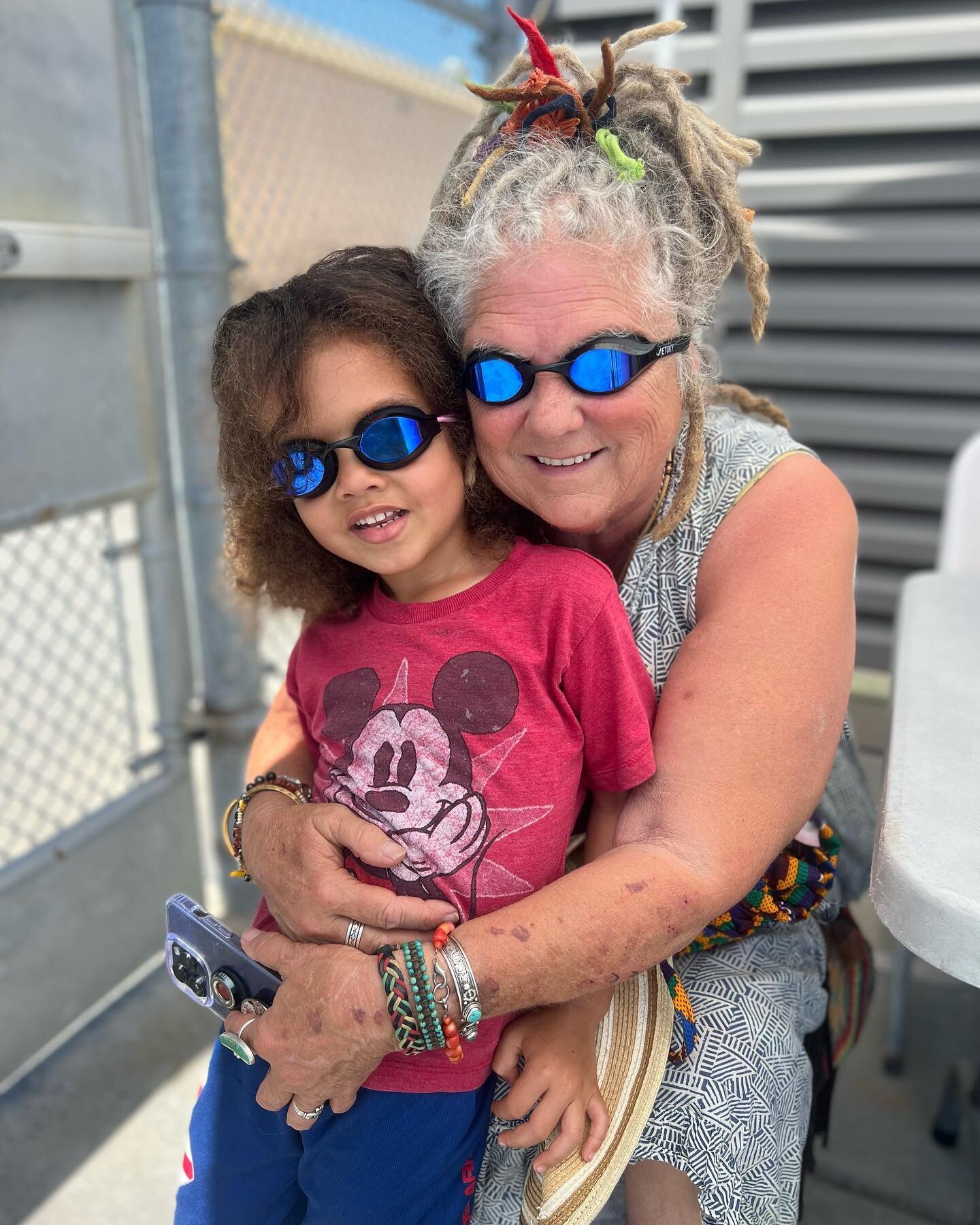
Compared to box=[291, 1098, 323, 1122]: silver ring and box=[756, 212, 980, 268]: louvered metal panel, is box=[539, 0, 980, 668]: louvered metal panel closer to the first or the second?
box=[756, 212, 980, 268]: louvered metal panel

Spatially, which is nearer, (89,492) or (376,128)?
(89,492)

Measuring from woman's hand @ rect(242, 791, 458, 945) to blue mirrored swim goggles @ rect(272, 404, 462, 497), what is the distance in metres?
0.48

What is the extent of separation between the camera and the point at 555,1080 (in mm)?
1292

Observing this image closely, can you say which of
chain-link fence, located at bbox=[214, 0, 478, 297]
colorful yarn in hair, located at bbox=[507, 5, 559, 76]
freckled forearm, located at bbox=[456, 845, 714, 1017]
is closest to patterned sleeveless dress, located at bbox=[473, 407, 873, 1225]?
freckled forearm, located at bbox=[456, 845, 714, 1017]

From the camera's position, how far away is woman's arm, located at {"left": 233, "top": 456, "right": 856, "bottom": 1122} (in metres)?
1.23

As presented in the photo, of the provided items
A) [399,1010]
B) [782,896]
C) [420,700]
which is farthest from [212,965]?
[782,896]

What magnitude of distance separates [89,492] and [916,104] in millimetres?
2770

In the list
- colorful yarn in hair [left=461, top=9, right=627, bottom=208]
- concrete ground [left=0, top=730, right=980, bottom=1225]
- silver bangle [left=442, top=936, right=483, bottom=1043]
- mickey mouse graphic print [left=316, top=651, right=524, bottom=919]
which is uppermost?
colorful yarn in hair [left=461, top=9, right=627, bottom=208]

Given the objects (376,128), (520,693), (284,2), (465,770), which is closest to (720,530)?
(520,693)

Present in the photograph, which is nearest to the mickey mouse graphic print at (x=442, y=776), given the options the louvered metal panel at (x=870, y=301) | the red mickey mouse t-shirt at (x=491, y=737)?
the red mickey mouse t-shirt at (x=491, y=737)

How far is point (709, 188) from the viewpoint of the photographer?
1440mm

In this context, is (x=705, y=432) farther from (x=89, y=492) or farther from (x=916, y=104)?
(x=916, y=104)

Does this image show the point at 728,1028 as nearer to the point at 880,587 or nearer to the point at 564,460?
the point at 564,460

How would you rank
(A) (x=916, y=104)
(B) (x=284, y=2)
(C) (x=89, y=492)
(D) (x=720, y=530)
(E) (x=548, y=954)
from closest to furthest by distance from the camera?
(E) (x=548, y=954)
(D) (x=720, y=530)
(C) (x=89, y=492)
(B) (x=284, y=2)
(A) (x=916, y=104)
